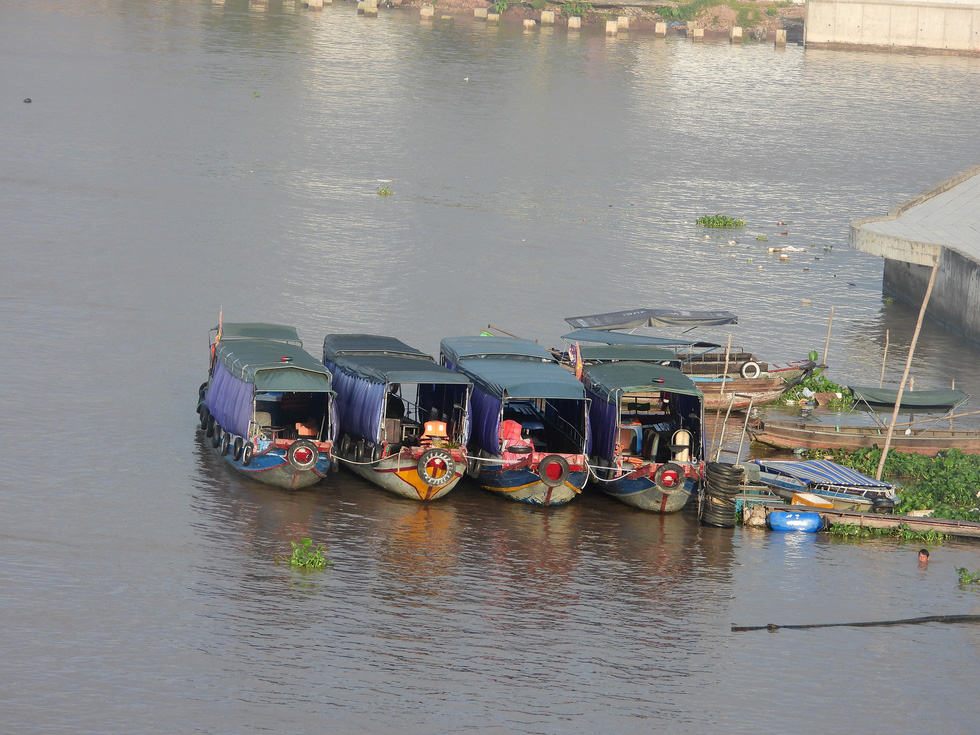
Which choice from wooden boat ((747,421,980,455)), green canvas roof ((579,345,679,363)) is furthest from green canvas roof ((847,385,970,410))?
green canvas roof ((579,345,679,363))

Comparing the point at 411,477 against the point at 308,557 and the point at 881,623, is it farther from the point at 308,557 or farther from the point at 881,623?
the point at 881,623

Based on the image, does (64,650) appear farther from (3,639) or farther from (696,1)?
(696,1)

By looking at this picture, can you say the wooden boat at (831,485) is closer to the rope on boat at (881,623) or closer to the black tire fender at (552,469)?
the rope on boat at (881,623)

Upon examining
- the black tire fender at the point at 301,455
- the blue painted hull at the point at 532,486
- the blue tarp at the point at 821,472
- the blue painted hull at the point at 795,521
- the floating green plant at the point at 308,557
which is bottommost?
the floating green plant at the point at 308,557

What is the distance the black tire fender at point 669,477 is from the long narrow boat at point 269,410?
24.1ft

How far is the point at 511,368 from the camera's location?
30891mm

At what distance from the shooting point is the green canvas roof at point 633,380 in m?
30.1

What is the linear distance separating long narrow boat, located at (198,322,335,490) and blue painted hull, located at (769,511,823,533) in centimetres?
1002

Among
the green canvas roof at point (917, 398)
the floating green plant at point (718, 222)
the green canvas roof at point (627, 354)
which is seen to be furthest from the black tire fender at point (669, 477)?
the floating green plant at point (718, 222)

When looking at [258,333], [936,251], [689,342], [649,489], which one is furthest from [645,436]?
[936,251]

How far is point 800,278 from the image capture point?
55531mm

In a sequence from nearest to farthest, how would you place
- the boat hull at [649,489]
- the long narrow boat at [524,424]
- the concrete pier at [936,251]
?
the long narrow boat at [524,424] < the boat hull at [649,489] < the concrete pier at [936,251]

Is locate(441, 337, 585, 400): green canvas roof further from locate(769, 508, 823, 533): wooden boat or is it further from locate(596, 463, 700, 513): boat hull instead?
locate(769, 508, 823, 533): wooden boat

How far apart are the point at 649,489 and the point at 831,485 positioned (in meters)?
4.23
